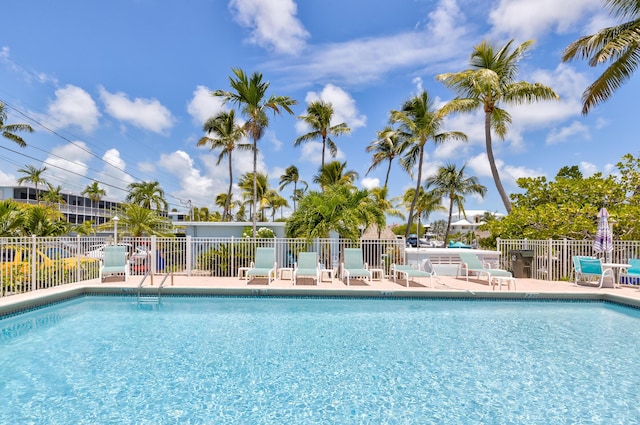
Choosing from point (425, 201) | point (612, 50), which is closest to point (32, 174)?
point (425, 201)

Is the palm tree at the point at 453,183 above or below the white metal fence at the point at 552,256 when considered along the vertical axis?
above

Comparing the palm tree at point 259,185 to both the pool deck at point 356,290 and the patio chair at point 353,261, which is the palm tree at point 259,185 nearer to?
the patio chair at point 353,261

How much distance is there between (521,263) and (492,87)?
7.95m

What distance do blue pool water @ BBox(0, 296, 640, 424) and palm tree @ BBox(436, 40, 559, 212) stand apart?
34.2 feet

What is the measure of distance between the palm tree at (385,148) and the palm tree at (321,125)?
2492 millimetres

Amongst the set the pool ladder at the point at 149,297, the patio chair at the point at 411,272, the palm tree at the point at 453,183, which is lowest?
the pool ladder at the point at 149,297

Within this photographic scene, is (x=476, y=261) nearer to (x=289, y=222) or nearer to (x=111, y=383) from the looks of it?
(x=289, y=222)

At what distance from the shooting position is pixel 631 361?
5.20 metres

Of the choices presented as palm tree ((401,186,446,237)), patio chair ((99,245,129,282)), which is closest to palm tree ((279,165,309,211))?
palm tree ((401,186,446,237))

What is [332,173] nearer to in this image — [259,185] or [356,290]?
[259,185]

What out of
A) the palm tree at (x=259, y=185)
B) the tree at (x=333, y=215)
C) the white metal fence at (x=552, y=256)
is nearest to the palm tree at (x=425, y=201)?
the palm tree at (x=259, y=185)

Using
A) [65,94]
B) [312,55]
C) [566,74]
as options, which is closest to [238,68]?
[312,55]

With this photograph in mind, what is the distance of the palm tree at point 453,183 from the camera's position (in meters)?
30.2

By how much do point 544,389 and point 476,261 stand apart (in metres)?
6.99
